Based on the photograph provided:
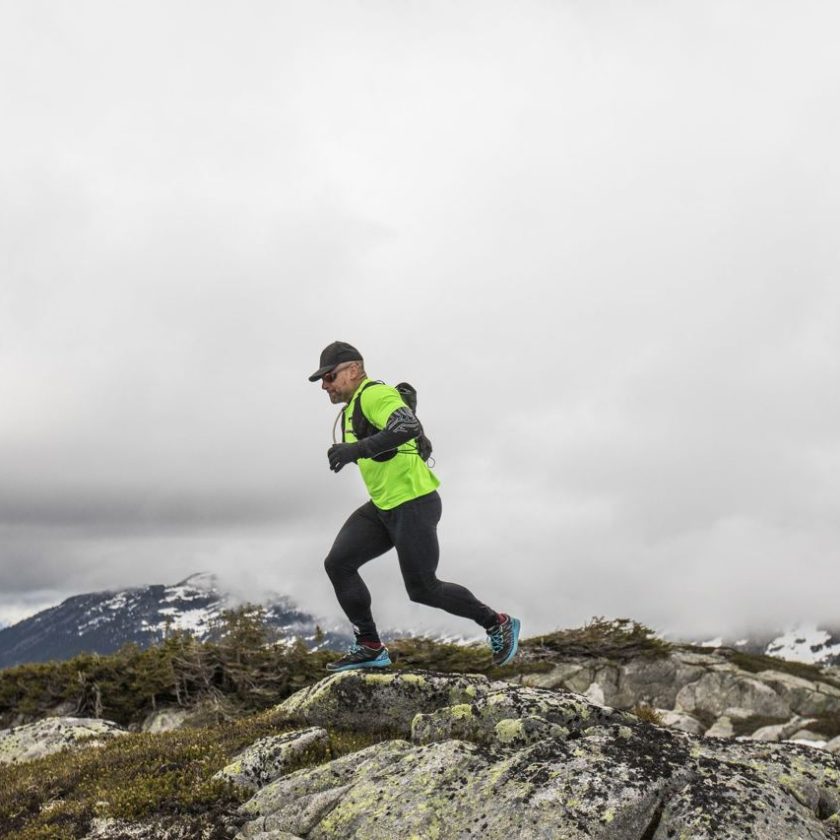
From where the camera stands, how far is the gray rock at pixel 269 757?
6855mm

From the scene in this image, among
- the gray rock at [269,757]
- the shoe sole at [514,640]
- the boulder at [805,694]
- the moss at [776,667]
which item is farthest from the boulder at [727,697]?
the gray rock at [269,757]

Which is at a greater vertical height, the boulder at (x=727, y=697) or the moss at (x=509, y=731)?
the moss at (x=509, y=731)

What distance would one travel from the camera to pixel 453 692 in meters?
8.11

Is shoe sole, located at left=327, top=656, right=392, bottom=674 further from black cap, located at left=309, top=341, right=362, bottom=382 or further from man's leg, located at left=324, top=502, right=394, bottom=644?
black cap, located at left=309, top=341, right=362, bottom=382

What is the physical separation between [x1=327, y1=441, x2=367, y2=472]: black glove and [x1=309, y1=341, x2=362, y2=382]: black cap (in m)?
1.24

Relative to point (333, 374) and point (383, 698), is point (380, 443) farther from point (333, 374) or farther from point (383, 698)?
point (383, 698)

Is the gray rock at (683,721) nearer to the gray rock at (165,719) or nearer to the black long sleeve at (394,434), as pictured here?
the gray rock at (165,719)

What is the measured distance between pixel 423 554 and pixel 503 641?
1586 mm

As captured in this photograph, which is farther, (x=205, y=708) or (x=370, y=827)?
(x=205, y=708)

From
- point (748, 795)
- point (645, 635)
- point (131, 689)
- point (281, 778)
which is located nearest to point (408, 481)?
point (281, 778)

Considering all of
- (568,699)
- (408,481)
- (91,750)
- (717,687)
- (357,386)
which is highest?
(357,386)

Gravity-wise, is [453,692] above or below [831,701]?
above

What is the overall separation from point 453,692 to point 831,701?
15.7m

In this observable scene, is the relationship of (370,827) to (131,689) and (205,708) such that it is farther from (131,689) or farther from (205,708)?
(131,689)
